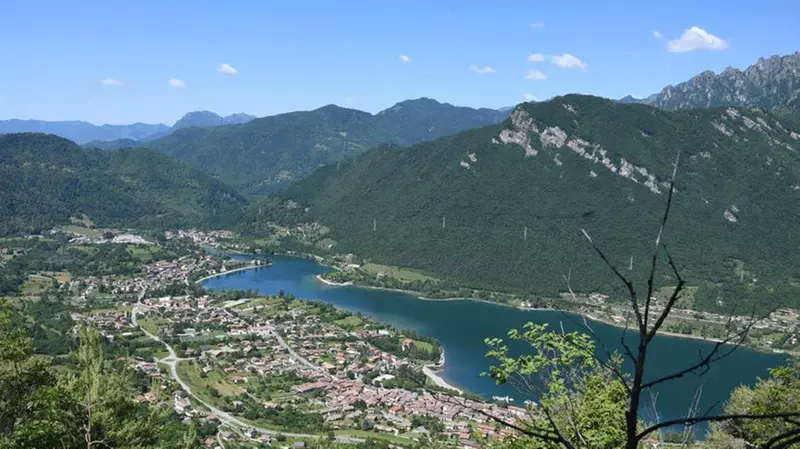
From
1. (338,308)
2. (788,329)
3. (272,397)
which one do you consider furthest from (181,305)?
(788,329)

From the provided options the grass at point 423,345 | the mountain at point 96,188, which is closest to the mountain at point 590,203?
the grass at point 423,345

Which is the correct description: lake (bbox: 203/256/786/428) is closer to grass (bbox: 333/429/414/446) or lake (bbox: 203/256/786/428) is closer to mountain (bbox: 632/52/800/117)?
grass (bbox: 333/429/414/446)

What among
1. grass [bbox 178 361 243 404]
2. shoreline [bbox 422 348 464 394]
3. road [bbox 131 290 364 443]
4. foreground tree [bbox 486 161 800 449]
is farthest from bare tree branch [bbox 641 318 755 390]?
Result: grass [bbox 178 361 243 404]

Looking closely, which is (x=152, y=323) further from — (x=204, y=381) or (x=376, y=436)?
(x=376, y=436)

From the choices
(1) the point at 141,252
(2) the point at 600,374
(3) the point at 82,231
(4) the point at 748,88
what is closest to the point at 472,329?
(2) the point at 600,374

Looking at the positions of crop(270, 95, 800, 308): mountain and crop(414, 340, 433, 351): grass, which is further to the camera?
crop(270, 95, 800, 308): mountain

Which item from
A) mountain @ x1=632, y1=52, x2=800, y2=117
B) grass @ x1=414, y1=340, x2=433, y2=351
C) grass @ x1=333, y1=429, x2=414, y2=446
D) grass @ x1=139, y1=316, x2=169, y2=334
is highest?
mountain @ x1=632, y1=52, x2=800, y2=117
